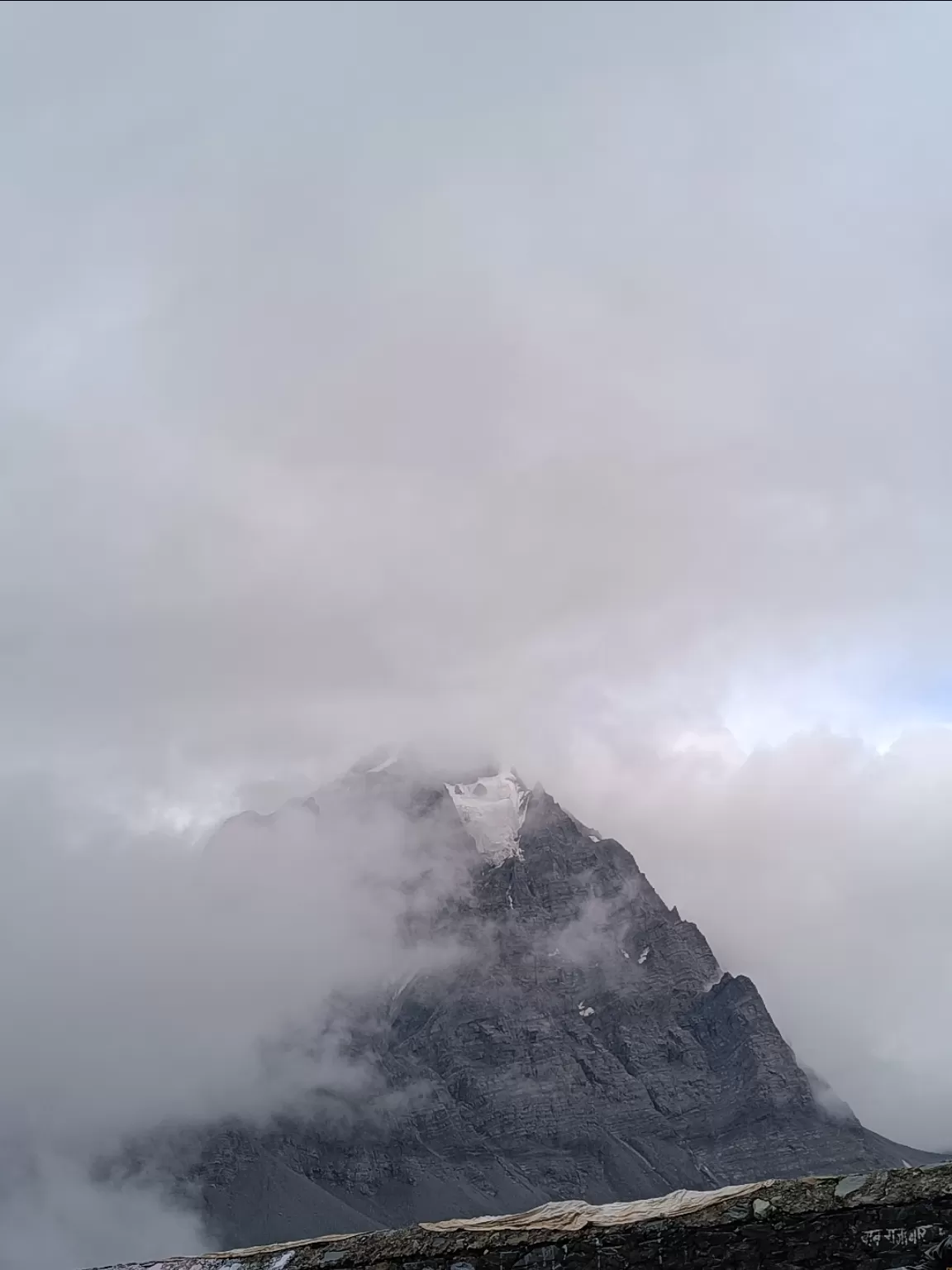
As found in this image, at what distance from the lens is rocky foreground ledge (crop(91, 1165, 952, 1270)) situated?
14711mm

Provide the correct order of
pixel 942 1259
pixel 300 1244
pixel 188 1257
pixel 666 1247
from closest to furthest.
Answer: pixel 942 1259
pixel 666 1247
pixel 300 1244
pixel 188 1257

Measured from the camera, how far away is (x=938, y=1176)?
15031 millimetres

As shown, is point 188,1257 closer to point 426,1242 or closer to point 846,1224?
point 426,1242

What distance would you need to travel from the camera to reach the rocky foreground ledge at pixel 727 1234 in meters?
14.7

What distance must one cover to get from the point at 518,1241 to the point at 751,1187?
3485 mm

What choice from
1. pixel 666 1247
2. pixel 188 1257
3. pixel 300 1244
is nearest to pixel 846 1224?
pixel 666 1247

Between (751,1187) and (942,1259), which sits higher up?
(751,1187)

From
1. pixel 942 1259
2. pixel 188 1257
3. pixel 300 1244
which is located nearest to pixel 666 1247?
pixel 942 1259

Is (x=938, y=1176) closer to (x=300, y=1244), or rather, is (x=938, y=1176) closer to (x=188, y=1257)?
(x=300, y=1244)

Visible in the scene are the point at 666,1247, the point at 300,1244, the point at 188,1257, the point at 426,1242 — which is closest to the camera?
the point at 666,1247

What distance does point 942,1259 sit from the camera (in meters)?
14.2

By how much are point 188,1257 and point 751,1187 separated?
10.2 meters

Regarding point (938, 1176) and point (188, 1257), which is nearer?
point (938, 1176)

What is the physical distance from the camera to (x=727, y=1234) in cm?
1529
